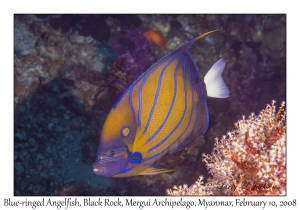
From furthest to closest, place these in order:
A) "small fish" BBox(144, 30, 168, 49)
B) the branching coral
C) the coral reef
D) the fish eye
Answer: "small fish" BBox(144, 30, 168, 49)
the coral reef
the branching coral
the fish eye

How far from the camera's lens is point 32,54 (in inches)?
161

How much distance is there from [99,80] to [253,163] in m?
2.56

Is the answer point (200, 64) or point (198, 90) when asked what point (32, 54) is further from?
point (198, 90)

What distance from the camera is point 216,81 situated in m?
2.13

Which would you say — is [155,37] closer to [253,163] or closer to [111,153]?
[253,163]

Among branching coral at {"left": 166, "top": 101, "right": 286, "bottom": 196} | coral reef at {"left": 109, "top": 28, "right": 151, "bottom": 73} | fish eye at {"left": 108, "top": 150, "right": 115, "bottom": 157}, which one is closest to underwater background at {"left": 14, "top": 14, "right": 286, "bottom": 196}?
coral reef at {"left": 109, "top": 28, "right": 151, "bottom": 73}

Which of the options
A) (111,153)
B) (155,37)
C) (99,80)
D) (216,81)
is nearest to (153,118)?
(111,153)

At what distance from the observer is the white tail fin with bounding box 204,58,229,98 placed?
2.11 meters

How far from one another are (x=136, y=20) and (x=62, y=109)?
2.00m

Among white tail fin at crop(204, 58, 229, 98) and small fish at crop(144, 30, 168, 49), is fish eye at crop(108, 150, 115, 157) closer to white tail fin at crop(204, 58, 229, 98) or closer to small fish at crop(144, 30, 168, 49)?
white tail fin at crop(204, 58, 229, 98)

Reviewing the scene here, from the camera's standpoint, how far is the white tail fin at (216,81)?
211 cm

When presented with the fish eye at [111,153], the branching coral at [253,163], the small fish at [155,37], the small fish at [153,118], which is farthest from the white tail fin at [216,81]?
the small fish at [155,37]

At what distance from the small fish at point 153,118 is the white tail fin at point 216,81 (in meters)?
0.10

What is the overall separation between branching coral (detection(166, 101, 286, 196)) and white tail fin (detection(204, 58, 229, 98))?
1.27 feet
